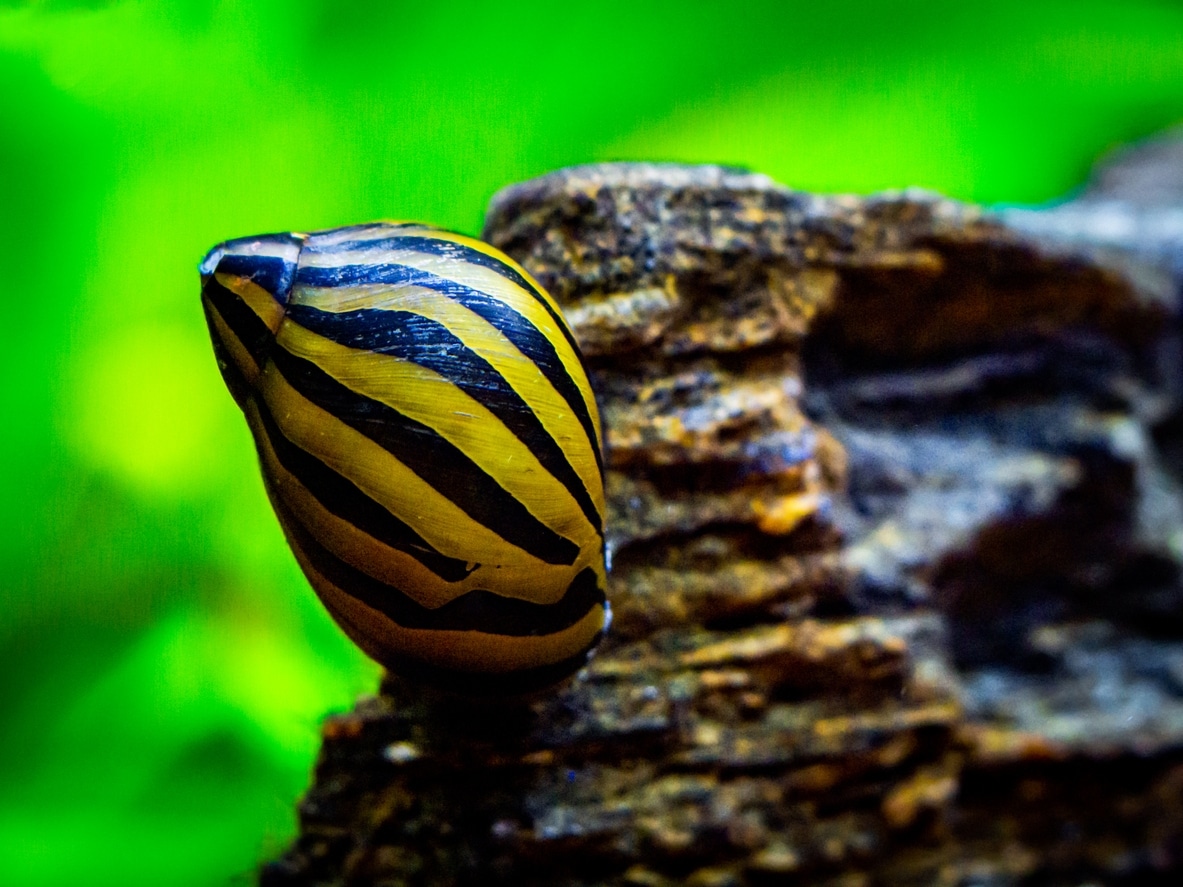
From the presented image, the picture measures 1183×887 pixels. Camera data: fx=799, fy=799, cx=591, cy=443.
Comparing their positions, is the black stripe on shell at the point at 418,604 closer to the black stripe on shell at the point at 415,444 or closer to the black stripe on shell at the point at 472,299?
the black stripe on shell at the point at 415,444

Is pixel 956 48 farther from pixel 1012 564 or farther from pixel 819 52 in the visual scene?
pixel 1012 564

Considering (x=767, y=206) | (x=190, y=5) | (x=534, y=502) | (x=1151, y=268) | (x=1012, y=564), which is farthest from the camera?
(x=1151, y=268)

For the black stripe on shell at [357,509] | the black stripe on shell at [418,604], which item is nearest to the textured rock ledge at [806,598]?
the black stripe on shell at [418,604]

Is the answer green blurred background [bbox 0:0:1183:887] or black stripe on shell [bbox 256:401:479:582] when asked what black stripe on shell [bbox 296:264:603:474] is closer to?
black stripe on shell [bbox 256:401:479:582]

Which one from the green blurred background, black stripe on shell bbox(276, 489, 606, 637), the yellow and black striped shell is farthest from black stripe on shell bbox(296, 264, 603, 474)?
the green blurred background

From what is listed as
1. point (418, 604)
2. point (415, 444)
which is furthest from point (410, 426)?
point (418, 604)

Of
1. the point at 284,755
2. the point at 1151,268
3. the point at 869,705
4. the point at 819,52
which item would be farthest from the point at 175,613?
the point at 1151,268
